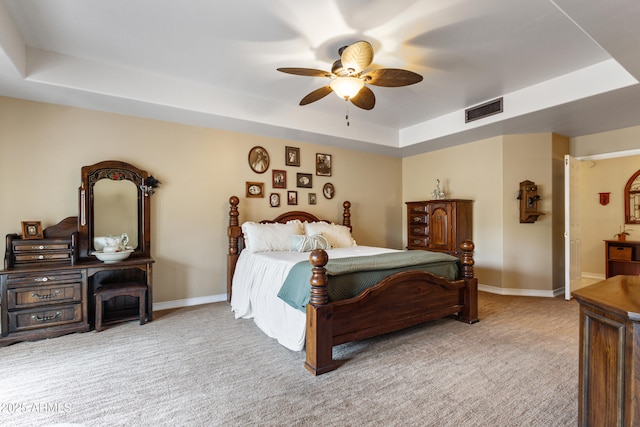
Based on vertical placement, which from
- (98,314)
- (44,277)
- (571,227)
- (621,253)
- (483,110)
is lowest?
(98,314)

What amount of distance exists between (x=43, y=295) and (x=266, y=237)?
7.28ft

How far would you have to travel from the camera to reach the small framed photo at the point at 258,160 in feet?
14.5

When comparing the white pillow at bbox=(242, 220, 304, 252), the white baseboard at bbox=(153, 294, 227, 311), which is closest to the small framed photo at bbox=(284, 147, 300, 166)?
the white pillow at bbox=(242, 220, 304, 252)

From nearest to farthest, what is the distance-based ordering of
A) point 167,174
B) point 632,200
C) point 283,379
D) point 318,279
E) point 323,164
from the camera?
point 283,379
point 318,279
point 167,174
point 323,164
point 632,200

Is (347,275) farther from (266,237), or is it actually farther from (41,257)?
(41,257)

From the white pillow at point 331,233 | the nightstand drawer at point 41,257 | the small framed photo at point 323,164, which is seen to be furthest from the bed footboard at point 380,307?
the nightstand drawer at point 41,257

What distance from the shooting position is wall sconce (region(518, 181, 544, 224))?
440 centimetres

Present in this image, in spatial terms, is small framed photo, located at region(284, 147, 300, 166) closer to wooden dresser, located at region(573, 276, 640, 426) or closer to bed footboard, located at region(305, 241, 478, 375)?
bed footboard, located at region(305, 241, 478, 375)

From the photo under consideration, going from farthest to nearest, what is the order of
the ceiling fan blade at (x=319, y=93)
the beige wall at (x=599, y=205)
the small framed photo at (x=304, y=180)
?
the beige wall at (x=599, y=205) → the small framed photo at (x=304, y=180) → the ceiling fan blade at (x=319, y=93)

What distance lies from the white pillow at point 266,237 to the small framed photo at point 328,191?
1.24 meters

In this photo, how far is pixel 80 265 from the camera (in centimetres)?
304

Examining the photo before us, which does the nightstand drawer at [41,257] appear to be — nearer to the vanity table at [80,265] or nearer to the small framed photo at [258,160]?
the vanity table at [80,265]

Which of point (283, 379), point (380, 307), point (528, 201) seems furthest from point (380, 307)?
point (528, 201)

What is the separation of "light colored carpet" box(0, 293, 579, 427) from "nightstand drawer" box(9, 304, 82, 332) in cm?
16
